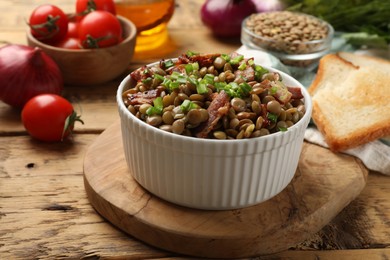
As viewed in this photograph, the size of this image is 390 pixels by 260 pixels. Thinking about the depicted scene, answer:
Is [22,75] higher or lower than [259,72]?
lower

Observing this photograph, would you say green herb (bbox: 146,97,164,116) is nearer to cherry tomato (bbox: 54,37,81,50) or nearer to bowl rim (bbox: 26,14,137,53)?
bowl rim (bbox: 26,14,137,53)

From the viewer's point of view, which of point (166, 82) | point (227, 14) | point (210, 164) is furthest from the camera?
point (227, 14)

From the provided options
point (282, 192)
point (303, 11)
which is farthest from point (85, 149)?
point (303, 11)

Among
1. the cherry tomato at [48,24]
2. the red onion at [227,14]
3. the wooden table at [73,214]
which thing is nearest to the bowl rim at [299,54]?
the red onion at [227,14]

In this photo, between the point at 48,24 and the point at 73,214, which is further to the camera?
the point at 48,24

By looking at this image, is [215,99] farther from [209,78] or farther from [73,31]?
[73,31]

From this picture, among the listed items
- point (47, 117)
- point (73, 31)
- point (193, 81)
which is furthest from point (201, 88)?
point (73, 31)

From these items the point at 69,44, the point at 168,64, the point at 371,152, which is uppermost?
the point at 168,64

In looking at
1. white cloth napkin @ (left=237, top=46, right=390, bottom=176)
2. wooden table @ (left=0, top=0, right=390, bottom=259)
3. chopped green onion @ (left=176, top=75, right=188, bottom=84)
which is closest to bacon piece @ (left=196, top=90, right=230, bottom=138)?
chopped green onion @ (left=176, top=75, right=188, bottom=84)

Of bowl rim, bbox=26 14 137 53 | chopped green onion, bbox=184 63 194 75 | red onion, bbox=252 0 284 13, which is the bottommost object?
red onion, bbox=252 0 284 13
